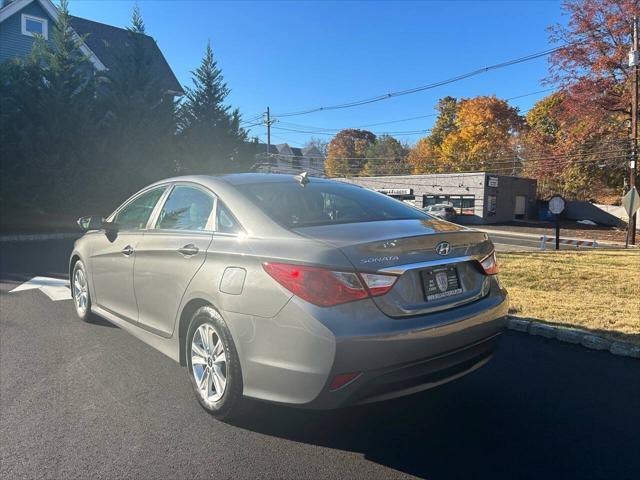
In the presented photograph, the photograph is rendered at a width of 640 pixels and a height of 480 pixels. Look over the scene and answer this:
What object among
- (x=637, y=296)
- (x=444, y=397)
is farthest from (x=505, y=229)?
(x=444, y=397)

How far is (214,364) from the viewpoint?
2996mm

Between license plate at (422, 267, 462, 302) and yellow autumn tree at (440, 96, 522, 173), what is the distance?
177 ft

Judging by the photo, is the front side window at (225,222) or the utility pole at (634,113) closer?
the front side window at (225,222)

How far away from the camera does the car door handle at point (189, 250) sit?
127 inches

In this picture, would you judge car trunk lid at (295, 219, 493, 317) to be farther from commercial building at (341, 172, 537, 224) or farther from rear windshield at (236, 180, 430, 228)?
commercial building at (341, 172, 537, 224)

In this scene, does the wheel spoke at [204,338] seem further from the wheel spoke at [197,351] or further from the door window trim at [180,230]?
the door window trim at [180,230]

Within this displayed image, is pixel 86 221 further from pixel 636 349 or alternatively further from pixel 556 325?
pixel 636 349

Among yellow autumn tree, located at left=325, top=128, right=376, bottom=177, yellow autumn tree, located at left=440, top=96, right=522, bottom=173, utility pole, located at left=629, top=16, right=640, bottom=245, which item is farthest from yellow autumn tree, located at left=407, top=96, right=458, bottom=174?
utility pole, located at left=629, top=16, right=640, bottom=245

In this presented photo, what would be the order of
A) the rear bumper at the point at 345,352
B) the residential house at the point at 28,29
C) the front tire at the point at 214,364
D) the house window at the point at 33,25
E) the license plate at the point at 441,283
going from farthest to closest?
the house window at the point at 33,25
the residential house at the point at 28,29
the front tire at the point at 214,364
the license plate at the point at 441,283
the rear bumper at the point at 345,352

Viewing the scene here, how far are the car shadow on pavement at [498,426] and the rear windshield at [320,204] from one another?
1.33 metres

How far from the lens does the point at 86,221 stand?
5.16 meters

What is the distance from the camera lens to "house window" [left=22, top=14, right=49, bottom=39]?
21.9 metres

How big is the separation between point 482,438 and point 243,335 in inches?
63.6

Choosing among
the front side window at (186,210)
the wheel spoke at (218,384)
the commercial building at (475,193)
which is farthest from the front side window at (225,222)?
the commercial building at (475,193)
